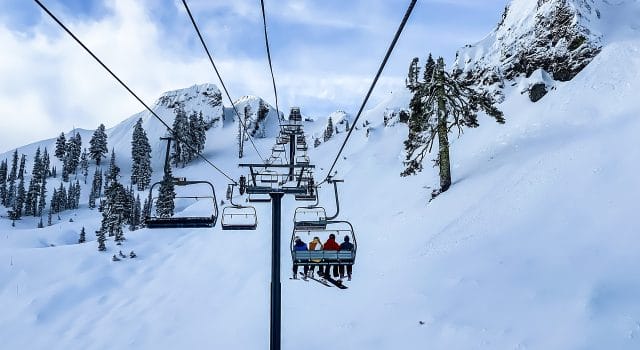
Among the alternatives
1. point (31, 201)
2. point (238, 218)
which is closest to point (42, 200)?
point (31, 201)

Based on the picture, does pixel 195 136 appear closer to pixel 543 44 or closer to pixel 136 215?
pixel 136 215

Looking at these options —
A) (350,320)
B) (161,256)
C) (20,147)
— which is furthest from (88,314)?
(20,147)

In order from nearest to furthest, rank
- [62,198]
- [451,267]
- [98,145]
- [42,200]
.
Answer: [451,267], [42,200], [62,198], [98,145]

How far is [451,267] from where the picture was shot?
45.5 ft

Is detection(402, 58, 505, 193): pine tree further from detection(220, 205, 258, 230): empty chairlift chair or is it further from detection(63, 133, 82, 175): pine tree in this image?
detection(63, 133, 82, 175): pine tree

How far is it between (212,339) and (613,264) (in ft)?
53.3

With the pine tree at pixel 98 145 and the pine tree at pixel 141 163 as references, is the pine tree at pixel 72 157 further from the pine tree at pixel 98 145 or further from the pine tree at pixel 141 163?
the pine tree at pixel 141 163

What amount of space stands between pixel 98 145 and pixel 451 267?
12845cm

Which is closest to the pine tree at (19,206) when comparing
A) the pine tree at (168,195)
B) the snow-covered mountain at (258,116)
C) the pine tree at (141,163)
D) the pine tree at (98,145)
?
the pine tree at (98,145)

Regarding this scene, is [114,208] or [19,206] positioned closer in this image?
[114,208]

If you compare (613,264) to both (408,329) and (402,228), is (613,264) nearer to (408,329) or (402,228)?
(408,329)

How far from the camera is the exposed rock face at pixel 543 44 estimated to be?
30344 millimetres

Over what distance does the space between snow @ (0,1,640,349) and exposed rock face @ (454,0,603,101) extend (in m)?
1.69

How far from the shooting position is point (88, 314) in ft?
85.6
